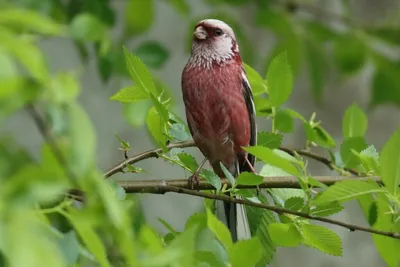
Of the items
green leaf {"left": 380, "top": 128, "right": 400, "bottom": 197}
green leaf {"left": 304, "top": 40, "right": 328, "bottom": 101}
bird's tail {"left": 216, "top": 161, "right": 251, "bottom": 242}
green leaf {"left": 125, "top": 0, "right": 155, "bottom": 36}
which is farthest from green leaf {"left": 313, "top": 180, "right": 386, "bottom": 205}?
green leaf {"left": 304, "top": 40, "right": 328, "bottom": 101}

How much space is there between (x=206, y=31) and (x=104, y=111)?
1595 mm

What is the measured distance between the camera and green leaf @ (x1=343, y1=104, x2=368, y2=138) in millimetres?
1146

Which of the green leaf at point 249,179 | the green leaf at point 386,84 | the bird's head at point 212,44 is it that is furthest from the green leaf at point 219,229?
the green leaf at point 386,84

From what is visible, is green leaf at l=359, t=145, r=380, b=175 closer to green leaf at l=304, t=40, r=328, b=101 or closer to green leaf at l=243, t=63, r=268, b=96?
green leaf at l=243, t=63, r=268, b=96

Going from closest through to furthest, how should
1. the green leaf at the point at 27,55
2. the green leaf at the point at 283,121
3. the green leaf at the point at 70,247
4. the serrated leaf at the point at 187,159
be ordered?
the green leaf at the point at 27,55 < the green leaf at the point at 70,247 < the serrated leaf at the point at 187,159 < the green leaf at the point at 283,121

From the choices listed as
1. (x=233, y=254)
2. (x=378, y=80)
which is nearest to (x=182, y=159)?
(x=233, y=254)

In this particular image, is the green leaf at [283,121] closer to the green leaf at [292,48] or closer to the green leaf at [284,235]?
the green leaf at [284,235]

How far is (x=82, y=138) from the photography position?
0.48m

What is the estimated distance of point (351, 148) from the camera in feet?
3.46

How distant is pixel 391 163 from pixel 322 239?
16cm

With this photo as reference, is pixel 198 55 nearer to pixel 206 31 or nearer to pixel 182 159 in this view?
pixel 206 31

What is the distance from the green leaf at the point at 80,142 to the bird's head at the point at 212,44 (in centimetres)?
97

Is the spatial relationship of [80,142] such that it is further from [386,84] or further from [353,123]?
[386,84]

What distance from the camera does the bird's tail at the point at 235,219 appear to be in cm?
116
